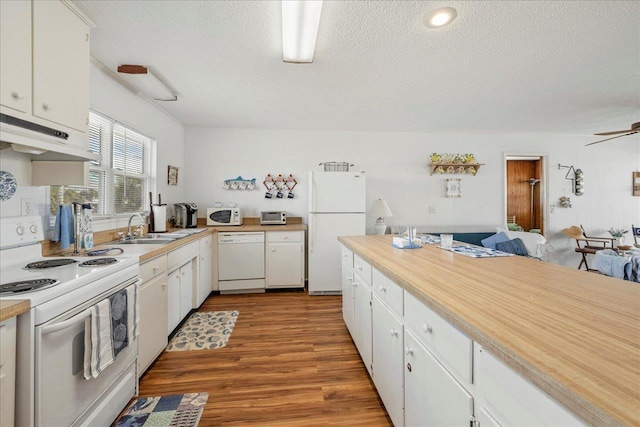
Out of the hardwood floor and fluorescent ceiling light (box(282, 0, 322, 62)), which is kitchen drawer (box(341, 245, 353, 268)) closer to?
the hardwood floor

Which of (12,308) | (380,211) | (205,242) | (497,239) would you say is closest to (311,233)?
(380,211)

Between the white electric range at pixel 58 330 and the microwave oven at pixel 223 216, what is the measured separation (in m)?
2.18

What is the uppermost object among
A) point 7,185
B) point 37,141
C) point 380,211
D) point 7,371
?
point 37,141

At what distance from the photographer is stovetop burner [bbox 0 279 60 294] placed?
1.06 metres

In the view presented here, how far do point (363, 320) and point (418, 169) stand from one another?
3.29 meters

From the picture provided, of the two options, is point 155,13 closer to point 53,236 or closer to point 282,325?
point 53,236

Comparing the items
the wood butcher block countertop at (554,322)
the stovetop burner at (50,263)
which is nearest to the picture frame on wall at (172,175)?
the stovetop burner at (50,263)

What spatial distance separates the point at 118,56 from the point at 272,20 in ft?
4.50

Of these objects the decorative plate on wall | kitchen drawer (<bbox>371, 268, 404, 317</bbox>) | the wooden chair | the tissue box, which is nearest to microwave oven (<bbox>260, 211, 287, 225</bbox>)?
the tissue box

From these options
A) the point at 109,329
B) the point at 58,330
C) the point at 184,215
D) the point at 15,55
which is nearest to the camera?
the point at 58,330

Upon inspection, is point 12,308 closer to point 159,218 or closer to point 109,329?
point 109,329

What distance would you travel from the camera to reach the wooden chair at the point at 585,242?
4.40 m

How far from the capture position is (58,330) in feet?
3.54

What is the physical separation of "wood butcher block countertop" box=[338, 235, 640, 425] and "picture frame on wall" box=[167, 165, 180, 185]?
3.34 metres
